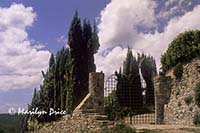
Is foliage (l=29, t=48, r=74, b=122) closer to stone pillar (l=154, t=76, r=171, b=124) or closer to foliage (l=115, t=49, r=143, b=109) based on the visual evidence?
foliage (l=115, t=49, r=143, b=109)

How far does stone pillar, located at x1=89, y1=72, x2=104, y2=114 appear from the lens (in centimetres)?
1695

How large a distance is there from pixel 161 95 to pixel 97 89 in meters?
3.28

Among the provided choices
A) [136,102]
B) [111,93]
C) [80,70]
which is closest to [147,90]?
[136,102]

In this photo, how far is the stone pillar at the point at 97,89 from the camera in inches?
667

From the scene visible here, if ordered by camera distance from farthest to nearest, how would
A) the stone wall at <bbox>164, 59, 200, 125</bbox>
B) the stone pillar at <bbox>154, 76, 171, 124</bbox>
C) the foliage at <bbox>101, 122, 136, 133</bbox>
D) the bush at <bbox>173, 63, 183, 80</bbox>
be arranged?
the stone pillar at <bbox>154, 76, 171, 124</bbox>
the bush at <bbox>173, 63, 183, 80</bbox>
the stone wall at <bbox>164, 59, 200, 125</bbox>
the foliage at <bbox>101, 122, 136, 133</bbox>

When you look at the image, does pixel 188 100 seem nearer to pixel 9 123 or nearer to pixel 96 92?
pixel 96 92

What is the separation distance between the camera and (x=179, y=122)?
16875 mm

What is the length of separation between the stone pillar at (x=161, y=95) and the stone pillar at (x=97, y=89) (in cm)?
282

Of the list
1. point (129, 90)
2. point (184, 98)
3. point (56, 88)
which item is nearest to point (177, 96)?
point (184, 98)

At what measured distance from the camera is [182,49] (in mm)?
17703

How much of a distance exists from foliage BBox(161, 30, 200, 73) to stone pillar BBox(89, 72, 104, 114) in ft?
12.2

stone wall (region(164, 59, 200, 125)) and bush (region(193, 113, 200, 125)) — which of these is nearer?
bush (region(193, 113, 200, 125))

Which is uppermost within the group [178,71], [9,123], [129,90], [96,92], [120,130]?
[178,71]

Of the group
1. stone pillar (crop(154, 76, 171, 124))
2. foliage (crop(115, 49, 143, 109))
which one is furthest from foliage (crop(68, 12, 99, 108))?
stone pillar (crop(154, 76, 171, 124))
